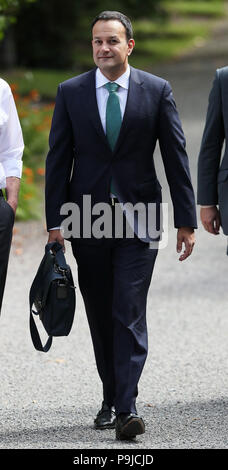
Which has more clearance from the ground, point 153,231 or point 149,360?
point 153,231

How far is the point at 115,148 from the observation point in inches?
201

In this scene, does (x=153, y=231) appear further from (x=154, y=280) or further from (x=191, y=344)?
(x=154, y=280)

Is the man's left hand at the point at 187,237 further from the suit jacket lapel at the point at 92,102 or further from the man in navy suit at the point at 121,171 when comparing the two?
the suit jacket lapel at the point at 92,102

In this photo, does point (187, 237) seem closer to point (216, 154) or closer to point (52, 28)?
point (216, 154)

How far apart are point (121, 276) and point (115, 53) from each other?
41.9 inches

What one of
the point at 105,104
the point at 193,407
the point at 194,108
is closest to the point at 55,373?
the point at 193,407

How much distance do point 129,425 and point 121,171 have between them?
1.21 m

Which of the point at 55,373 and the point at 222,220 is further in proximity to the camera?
the point at 55,373

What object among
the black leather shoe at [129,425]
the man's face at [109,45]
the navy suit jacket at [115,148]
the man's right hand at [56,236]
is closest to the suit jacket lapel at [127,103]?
the navy suit jacket at [115,148]

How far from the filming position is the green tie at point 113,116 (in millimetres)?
5133

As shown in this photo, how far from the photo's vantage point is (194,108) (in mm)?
19250

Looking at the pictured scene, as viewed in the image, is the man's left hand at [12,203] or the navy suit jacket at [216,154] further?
the navy suit jacket at [216,154]
